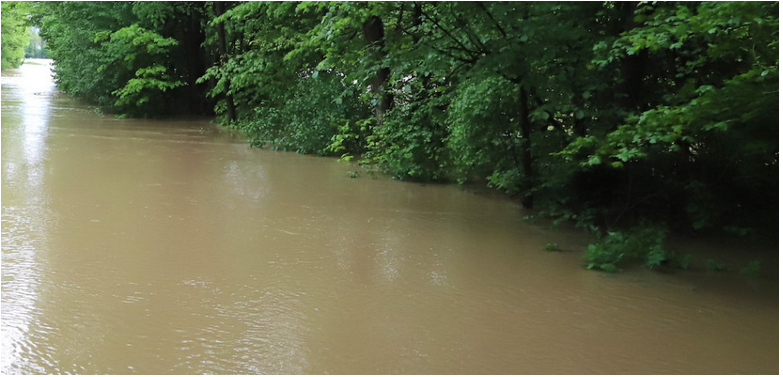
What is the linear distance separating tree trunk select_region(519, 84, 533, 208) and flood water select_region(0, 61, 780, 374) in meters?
0.33

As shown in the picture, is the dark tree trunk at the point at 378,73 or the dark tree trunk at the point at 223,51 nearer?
the dark tree trunk at the point at 378,73

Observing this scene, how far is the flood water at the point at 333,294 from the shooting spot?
205 inches

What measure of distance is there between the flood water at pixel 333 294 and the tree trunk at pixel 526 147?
1.08 ft

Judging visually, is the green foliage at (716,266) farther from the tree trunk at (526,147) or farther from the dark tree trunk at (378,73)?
the dark tree trunk at (378,73)

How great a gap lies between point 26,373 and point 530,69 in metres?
5.86

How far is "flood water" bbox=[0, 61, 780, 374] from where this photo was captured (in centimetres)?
520

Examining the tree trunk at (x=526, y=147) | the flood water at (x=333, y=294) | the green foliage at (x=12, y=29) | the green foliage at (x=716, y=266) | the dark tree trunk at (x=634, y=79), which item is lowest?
the flood water at (x=333, y=294)

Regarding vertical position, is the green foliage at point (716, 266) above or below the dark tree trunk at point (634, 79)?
below

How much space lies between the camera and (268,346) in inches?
210

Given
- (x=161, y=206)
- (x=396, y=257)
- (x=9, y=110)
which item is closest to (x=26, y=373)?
(x=396, y=257)

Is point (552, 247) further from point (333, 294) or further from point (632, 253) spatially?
point (333, 294)

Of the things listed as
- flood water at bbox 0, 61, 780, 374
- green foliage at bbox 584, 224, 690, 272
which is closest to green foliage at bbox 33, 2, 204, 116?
flood water at bbox 0, 61, 780, 374

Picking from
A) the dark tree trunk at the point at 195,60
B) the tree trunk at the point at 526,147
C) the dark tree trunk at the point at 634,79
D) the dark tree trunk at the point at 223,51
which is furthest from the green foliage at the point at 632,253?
the dark tree trunk at the point at 195,60

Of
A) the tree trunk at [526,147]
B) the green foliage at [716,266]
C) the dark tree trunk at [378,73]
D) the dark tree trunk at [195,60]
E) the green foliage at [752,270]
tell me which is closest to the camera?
the green foliage at [752,270]
